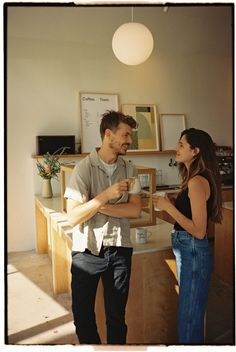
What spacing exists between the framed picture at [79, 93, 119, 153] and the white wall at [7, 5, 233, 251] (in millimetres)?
80

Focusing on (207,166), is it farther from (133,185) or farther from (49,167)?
(49,167)

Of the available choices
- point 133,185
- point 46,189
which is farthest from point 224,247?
point 46,189

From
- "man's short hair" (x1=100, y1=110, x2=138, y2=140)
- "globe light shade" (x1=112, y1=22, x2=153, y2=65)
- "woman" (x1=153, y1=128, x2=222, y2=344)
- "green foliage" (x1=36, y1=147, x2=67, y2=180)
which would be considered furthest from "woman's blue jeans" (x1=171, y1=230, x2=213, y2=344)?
"green foliage" (x1=36, y1=147, x2=67, y2=180)

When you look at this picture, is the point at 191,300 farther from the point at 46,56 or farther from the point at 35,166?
the point at 46,56

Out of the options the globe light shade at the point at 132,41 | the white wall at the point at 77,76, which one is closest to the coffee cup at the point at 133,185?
the globe light shade at the point at 132,41

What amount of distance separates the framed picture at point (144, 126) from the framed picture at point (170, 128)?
3.7 inches

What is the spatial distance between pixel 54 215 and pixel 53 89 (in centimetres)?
175

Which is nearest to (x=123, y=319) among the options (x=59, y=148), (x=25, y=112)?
(x=59, y=148)

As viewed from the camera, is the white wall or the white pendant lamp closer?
the white pendant lamp

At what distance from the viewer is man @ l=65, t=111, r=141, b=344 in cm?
161

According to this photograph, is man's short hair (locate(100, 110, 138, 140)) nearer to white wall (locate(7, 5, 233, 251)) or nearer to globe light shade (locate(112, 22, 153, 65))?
globe light shade (locate(112, 22, 153, 65))

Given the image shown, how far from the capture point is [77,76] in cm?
393

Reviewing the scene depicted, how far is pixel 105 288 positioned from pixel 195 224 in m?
0.58

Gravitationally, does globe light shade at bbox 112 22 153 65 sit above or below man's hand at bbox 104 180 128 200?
above
